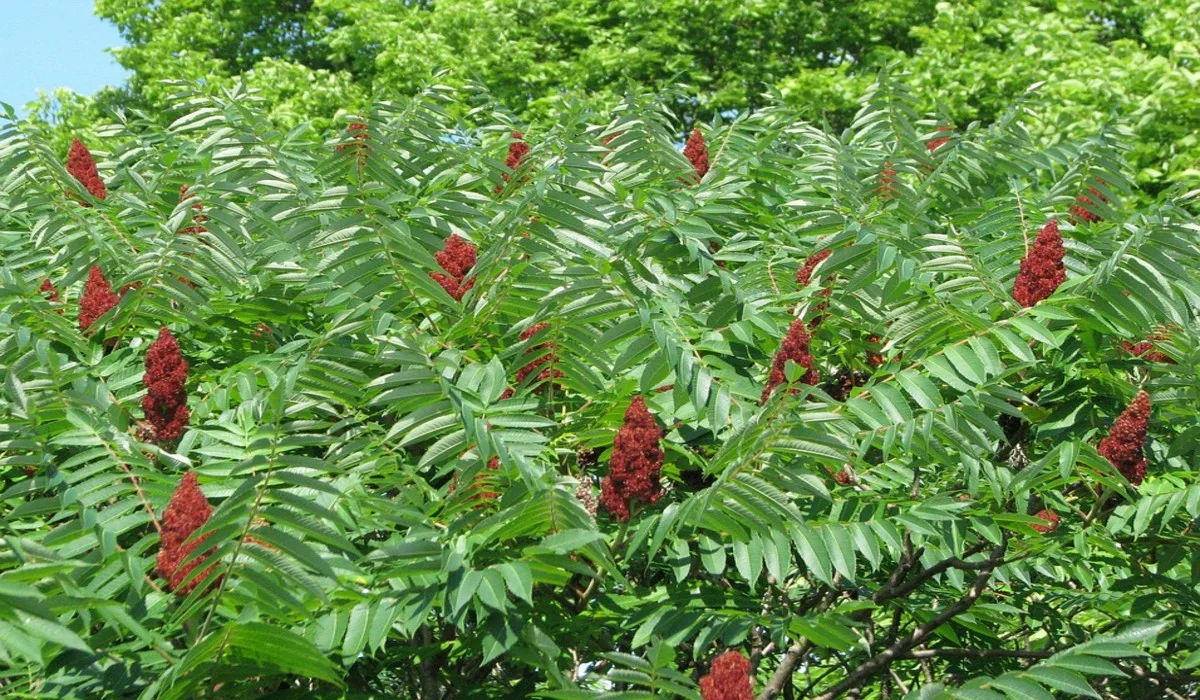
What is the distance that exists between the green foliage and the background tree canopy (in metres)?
15.0

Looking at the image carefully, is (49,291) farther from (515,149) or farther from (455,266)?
(515,149)

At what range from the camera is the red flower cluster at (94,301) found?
464cm

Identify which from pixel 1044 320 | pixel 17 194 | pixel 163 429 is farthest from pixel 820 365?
pixel 17 194

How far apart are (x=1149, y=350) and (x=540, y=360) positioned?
1.87 meters

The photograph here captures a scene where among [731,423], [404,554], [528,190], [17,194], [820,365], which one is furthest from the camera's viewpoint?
[17,194]

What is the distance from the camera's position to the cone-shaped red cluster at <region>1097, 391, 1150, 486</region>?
3916 mm

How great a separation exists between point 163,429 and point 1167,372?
2.85m

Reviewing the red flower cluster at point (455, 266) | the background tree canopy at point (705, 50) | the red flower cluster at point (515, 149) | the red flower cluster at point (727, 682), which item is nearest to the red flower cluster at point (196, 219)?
the red flower cluster at point (455, 266)

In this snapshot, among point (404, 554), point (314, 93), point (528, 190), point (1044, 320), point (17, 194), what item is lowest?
point (1044, 320)

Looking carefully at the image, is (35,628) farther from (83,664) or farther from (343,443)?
(343,443)

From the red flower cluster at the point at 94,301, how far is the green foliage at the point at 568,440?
6 cm

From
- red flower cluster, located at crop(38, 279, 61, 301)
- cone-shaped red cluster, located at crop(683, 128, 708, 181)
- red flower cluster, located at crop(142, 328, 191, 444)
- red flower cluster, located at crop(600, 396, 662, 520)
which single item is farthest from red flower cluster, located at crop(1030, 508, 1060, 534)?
red flower cluster, located at crop(38, 279, 61, 301)

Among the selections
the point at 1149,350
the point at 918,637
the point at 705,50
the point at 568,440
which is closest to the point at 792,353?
the point at 568,440

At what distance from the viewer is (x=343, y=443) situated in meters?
4.02
